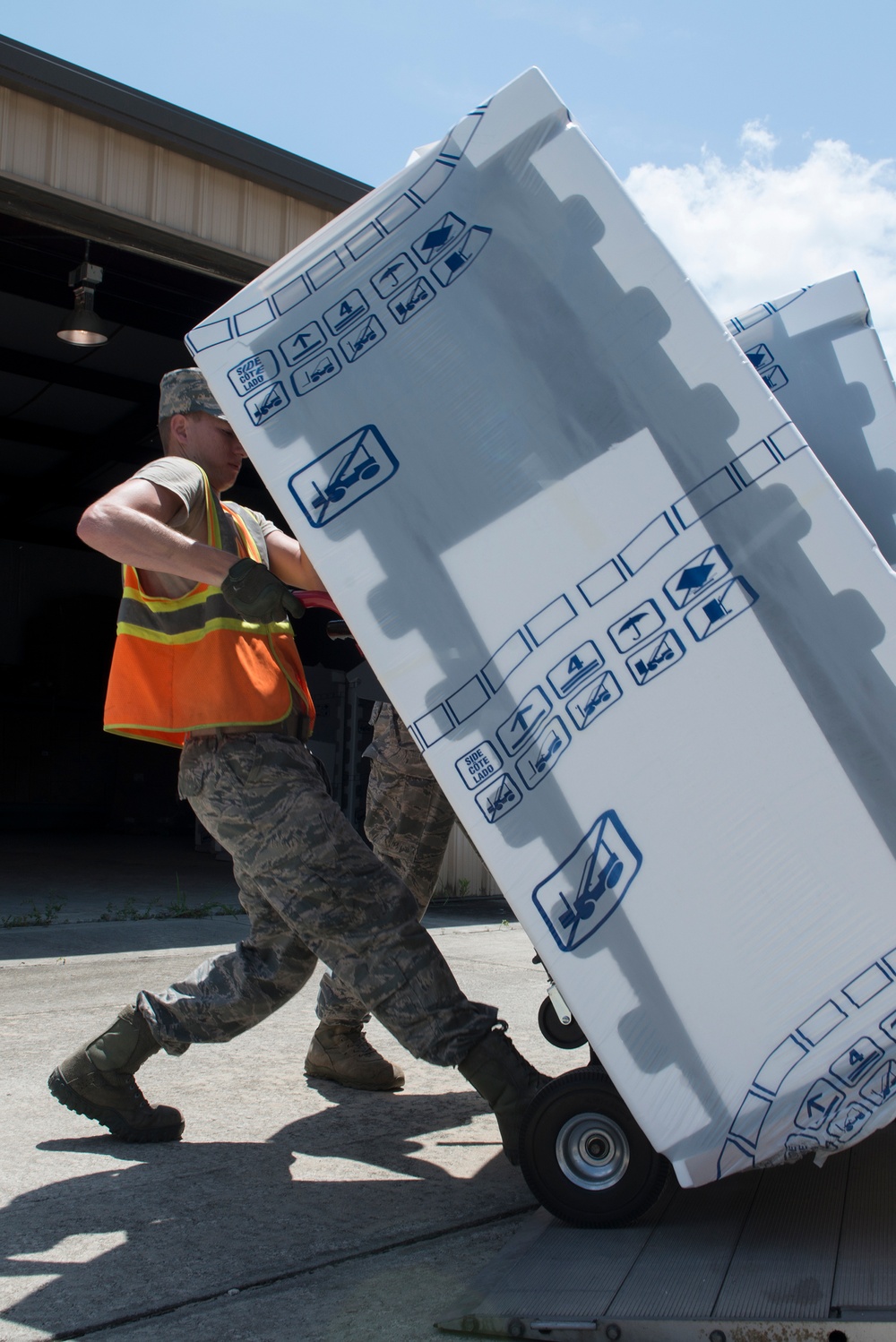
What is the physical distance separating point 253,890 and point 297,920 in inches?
9.9

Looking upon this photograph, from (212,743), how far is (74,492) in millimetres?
13533

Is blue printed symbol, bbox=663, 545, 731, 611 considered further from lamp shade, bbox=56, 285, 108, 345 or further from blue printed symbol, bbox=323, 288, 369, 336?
lamp shade, bbox=56, 285, 108, 345

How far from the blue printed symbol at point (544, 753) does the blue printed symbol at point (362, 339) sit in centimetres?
78

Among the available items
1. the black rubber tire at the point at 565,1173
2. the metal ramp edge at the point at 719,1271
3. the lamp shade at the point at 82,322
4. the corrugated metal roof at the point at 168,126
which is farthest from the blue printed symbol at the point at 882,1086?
the lamp shade at the point at 82,322

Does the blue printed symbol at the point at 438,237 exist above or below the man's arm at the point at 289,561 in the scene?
above

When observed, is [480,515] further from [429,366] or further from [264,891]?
[264,891]

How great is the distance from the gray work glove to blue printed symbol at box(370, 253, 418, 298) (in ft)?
2.03

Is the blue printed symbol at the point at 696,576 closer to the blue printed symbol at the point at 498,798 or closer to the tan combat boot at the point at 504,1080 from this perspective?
the blue printed symbol at the point at 498,798

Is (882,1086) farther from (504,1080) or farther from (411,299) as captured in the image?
(411,299)

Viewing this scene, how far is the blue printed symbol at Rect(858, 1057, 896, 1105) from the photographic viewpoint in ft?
5.66

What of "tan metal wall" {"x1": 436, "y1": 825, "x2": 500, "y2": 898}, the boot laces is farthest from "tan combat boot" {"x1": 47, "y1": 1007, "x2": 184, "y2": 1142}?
"tan metal wall" {"x1": 436, "y1": 825, "x2": 500, "y2": 898}

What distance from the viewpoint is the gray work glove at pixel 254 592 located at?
2.30m

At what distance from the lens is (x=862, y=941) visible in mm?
1725

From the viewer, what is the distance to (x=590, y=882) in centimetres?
183
